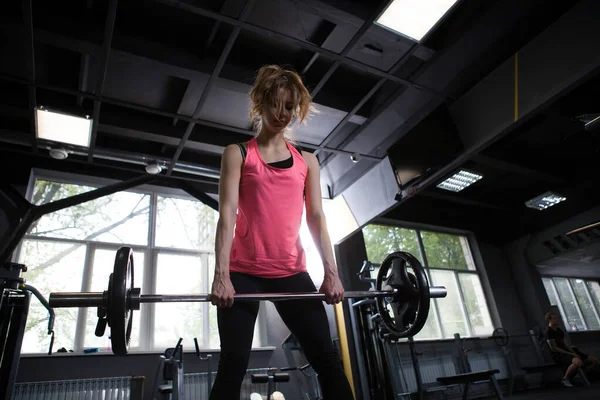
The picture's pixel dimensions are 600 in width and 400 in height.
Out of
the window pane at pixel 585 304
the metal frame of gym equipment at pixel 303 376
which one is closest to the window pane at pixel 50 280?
the metal frame of gym equipment at pixel 303 376

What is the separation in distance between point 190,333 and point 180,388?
137 centimetres

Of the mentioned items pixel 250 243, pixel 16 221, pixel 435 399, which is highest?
pixel 16 221

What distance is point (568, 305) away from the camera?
8.31 metres

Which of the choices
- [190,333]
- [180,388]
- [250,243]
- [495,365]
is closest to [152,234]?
[190,333]

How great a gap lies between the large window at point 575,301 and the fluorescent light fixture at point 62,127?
28.1 feet

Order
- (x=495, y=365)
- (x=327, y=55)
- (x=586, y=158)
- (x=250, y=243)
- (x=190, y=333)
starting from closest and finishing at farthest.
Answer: (x=250, y=243) < (x=327, y=55) < (x=190, y=333) < (x=586, y=158) < (x=495, y=365)

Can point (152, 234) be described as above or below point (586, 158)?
below

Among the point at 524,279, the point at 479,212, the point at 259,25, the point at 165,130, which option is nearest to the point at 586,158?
the point at 479,212

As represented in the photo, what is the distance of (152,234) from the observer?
199 inches

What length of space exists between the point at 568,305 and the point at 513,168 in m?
4.70

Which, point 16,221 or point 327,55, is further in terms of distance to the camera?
point 16,221

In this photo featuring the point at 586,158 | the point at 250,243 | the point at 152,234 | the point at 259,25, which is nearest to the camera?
the point at 250,243

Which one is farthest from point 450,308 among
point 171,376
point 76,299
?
point 76,299

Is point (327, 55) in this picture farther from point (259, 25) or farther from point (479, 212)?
point (479, 212)
